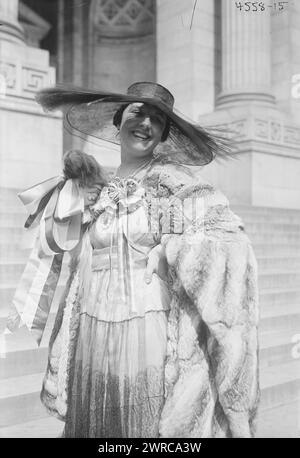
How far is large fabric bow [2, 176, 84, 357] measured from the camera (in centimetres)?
232

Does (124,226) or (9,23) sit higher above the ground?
(9,23)

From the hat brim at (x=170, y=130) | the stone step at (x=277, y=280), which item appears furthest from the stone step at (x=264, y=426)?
the stone step at (x=277, y=280)

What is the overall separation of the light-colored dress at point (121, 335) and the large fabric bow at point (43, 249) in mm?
175

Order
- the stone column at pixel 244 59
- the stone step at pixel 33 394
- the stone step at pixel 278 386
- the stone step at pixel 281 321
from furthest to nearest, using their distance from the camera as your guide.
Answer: the stone column at pixel 244 59 < the stone step at pixel 281 321 < the stone step at pixel 278 386 < the stone step at pixel 33 394

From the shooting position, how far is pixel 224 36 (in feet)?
30.3

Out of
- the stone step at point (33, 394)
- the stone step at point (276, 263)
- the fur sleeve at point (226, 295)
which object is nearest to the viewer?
the fur sleeve at point (226, 295)

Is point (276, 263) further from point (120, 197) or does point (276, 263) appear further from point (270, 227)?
point (120, 197)

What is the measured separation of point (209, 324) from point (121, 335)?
0.35 meters

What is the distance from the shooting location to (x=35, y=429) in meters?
3.01

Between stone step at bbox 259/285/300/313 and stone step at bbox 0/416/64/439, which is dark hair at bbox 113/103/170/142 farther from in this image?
stone step at bbox 259/285/300/313

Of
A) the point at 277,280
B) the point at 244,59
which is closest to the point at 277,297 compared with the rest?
the point at 277,280

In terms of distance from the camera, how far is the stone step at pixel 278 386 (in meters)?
3.71

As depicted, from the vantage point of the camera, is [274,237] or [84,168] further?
[274,237]

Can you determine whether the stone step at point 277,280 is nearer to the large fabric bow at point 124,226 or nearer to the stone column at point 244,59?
the large fabric bow at point 124,226
